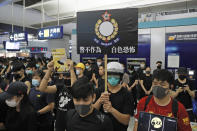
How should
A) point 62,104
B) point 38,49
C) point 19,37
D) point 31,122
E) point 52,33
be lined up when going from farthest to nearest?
1. point 38,49
2. point 19,37
3. point 52,33
4. point 62,104
5. point 31,122

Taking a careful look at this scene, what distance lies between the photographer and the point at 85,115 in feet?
4.76

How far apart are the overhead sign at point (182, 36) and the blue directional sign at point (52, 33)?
4329 millimetres

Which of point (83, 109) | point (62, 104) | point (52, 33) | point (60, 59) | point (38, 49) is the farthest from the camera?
point (38, 49)

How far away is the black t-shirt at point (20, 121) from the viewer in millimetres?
1830

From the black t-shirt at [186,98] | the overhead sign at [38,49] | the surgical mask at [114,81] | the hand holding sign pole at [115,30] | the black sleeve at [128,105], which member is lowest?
the black t-shirt at [186,98]

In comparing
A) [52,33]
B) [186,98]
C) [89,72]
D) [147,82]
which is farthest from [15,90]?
[52,33]

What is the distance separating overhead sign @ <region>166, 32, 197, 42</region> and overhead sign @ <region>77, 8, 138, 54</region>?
5.46 m

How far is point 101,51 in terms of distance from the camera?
2.06 meters

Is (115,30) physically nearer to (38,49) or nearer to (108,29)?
(108,29)

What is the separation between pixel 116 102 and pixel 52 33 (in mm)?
5351

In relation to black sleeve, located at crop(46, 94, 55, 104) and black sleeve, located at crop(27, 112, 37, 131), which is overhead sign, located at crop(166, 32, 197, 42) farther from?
black sleeve, located at crop(27, 112, 37, 131)

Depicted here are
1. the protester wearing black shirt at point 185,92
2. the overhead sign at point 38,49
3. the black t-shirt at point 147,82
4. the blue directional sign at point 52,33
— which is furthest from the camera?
the overhead sign at point 38,49

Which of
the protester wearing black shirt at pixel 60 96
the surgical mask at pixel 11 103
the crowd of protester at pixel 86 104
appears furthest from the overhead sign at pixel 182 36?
the surgical mask at pixel 11 103

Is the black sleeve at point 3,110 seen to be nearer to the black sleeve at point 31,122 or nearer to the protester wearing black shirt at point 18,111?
the protester wearing black shirt at point 18,111
